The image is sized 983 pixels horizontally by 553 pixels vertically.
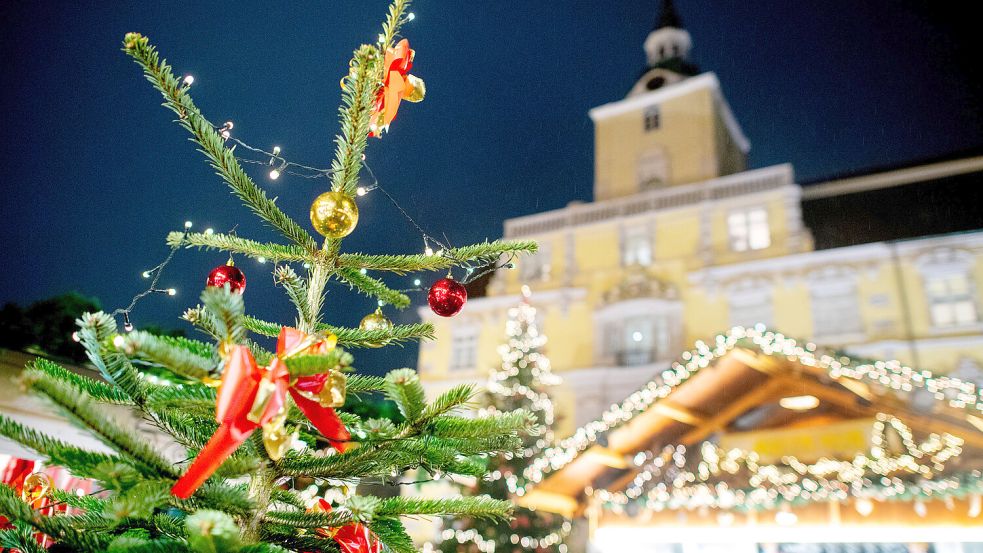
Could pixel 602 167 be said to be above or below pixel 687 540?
above

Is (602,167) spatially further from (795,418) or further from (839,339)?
(795,418)

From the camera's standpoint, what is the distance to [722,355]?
219 inches

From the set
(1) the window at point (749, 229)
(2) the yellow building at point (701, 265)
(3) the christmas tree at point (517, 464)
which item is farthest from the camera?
(1) the window at point (749, 229)

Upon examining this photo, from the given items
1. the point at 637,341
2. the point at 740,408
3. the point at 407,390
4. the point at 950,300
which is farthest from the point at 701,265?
the point at 407,390

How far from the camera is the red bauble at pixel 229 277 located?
1.82 meters

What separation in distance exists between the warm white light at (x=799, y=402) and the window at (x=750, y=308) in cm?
1280

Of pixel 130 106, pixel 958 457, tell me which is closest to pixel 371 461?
pixel 958 457

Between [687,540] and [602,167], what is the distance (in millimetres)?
19270

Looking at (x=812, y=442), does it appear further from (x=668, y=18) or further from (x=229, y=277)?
(x=668, y=18)

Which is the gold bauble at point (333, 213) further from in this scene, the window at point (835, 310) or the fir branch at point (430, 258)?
the window at point (835, 310)

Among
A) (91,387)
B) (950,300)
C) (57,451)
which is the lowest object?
(57,451)

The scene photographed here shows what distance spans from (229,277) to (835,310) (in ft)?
63.2

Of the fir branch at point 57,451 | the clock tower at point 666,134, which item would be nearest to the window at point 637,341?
the clock tower at point 666,134

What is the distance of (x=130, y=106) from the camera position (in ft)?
115
